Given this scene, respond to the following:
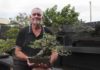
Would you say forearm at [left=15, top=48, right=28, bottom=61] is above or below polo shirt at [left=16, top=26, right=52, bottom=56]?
below

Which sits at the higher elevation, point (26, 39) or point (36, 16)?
point (36, 16)

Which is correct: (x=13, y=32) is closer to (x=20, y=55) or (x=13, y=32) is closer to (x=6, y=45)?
(x=6, y=45)

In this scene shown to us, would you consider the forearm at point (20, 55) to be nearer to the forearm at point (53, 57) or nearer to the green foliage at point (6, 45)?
the forearm at point (53, 57)

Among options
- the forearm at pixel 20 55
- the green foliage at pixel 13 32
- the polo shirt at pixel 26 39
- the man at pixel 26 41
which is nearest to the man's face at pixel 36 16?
the man at pixel 26 41

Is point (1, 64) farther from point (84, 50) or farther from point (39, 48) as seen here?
point (39, 48)

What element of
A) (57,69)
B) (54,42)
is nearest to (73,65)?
(57,69)

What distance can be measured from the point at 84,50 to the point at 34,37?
4.81ft

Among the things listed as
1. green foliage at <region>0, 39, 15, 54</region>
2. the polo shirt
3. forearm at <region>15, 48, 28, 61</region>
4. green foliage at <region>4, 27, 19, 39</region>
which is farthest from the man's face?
green foliage at <region>4, 27, 19, 39</region>

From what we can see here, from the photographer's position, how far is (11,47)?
21.5 ft

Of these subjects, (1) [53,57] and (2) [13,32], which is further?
(2) [13,32]

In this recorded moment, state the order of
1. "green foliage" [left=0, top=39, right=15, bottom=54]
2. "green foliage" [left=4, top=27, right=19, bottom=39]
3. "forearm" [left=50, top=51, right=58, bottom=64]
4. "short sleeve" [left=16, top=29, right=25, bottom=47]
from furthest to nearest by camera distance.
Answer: "green foliage" [left=4, top=27, right=19, bottom=39] < "green foliage" [left=0, top=39, right=15, bottom=54] < "short sleeve" [left=16, top=29, right=25, bottom=47] < "forearm" [left=50, top=51, right=58, bottom=64]

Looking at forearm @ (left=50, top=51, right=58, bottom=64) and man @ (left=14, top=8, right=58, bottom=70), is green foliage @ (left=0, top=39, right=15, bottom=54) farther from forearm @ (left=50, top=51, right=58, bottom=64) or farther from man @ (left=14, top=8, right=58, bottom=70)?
forearm @ (left=50, top=51, right=58, bottom=64)

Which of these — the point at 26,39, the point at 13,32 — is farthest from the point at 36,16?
the point at 13,32

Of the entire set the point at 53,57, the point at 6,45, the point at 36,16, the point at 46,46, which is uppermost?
the point at 36,16
